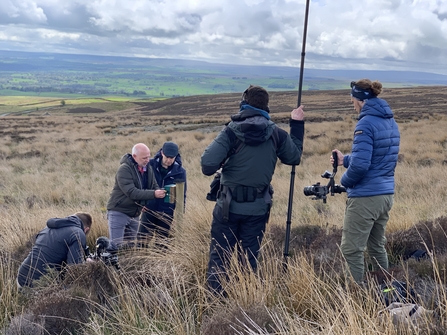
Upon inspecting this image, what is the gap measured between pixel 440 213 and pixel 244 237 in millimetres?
4477

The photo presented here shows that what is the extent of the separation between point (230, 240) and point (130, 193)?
1.86m

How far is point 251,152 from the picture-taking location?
3793 millimetres

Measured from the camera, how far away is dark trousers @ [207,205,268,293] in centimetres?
392

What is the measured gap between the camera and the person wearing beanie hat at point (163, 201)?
570cm

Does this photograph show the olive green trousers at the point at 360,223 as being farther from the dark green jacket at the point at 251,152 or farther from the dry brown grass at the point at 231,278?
the dark green jacket at the point at 251,152

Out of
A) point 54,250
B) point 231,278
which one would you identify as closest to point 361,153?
point 231,278

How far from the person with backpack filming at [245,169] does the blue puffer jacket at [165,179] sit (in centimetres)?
191

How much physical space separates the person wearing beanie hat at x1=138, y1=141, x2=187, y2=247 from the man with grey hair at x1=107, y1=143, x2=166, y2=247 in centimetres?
14

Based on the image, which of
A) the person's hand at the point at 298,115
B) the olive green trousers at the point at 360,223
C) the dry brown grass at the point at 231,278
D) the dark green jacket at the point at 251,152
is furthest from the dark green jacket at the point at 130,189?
the olive green trousers at the point at 360,223

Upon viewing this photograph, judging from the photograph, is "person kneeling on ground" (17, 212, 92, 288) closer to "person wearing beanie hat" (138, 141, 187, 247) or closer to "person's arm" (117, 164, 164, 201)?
"person's arm" (117, 164, 164, 201)

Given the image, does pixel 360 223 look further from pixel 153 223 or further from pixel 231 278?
pixel 153 223

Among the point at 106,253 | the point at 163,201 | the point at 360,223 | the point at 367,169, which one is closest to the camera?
the point at 367,169

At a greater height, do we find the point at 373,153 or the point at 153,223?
the point at 373,153

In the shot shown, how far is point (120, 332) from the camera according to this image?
3477 millimetres
